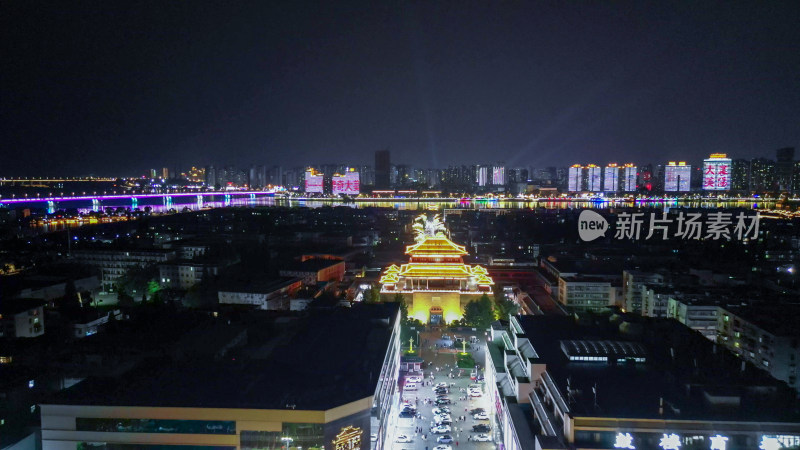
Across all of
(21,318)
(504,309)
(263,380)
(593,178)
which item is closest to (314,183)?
(593,178)

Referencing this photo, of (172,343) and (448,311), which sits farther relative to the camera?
(448,311)

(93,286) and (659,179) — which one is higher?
(659,179)

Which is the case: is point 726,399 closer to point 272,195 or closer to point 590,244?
point 590,244

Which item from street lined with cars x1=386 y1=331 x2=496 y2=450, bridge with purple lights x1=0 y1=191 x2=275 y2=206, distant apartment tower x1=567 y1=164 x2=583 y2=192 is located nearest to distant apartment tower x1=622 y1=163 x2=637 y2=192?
distant apartment tower x1=567 y1=164 x2=583 y2=192

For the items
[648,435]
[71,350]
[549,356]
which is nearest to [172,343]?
[71,350]

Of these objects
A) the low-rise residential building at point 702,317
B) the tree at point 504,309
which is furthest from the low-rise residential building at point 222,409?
the low-rise residential building at point 702,317

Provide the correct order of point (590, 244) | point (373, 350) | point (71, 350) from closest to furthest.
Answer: point (373, 350) → point (71, 350) → point (590, 244)
